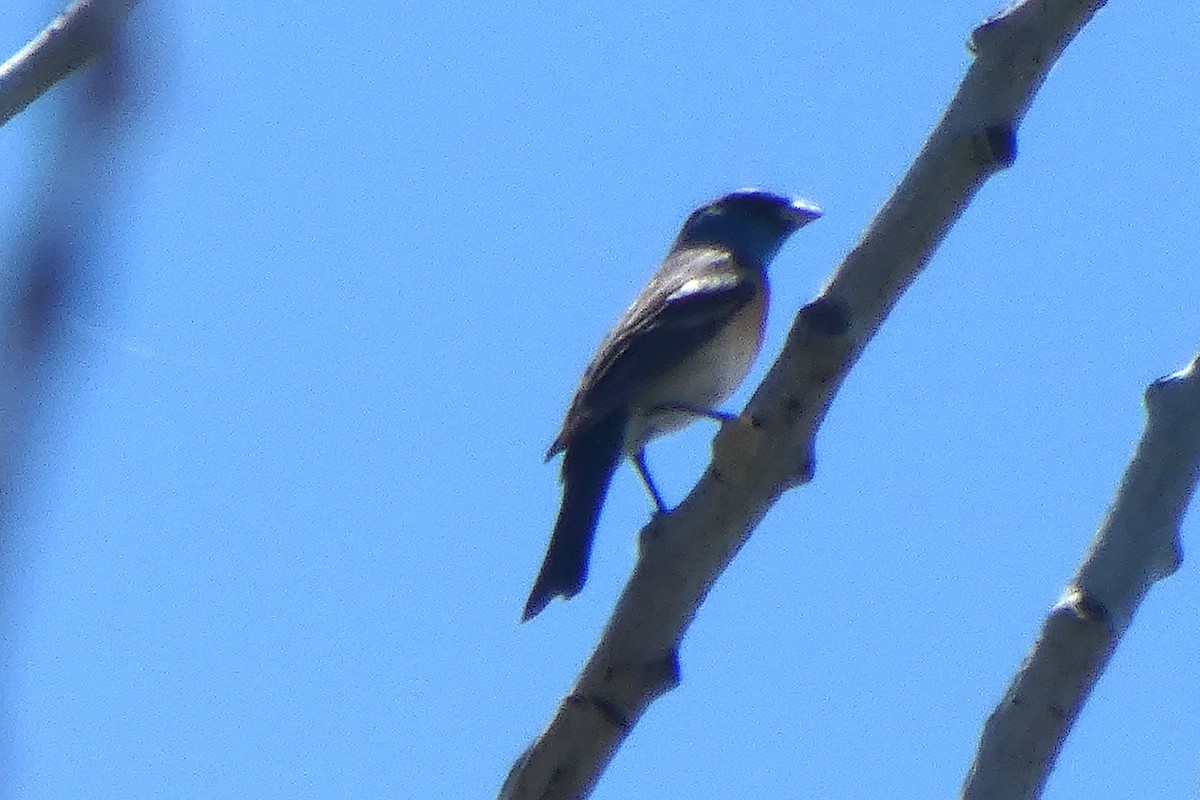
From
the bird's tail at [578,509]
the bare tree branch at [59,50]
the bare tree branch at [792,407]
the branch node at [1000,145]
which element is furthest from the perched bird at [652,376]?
the bare tree branch at [59,50]

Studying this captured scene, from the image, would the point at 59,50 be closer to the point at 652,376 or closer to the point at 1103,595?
the point at 1103,595

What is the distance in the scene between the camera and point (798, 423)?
216cm

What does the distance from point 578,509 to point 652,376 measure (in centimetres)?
79

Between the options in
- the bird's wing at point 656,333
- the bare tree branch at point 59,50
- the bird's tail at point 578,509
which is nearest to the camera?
the bare tree branch at point 59,50

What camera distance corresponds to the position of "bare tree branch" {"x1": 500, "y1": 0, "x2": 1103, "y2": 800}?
201cm

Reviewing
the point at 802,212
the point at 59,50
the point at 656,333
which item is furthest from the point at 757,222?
the point at 59,50

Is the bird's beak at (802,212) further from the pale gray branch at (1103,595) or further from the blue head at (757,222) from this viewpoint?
the pale gray branch at (1103,595)

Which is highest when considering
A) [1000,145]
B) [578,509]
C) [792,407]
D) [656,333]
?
[656,333]

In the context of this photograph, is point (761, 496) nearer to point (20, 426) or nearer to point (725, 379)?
point (20, 426)

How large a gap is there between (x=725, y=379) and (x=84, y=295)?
4.71m

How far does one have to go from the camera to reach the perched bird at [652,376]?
4.37 m

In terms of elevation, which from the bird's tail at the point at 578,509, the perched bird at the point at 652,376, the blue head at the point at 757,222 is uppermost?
the blue head at the point at 757,222

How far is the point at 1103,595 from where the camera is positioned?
1.81 meters

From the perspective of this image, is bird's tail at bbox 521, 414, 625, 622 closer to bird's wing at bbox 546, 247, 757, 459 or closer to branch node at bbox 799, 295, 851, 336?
bird's wing at bbox 546, 247, 757, 459
